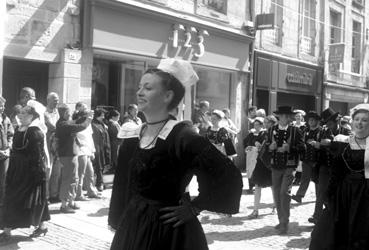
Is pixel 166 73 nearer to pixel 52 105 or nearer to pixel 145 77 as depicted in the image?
pixel 145 77

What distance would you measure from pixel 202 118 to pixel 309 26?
8778mm

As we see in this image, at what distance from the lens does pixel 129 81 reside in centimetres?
1152

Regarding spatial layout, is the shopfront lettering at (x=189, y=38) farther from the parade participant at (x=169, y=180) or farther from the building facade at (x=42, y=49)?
the parade participant at (x=169, y=180)

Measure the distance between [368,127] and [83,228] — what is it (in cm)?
380

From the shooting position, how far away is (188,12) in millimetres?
12344

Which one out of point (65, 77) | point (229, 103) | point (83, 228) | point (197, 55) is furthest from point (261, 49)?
point (83, 228)

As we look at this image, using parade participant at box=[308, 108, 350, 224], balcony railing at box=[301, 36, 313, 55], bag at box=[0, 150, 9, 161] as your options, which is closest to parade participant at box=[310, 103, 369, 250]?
parade participant at box=[308, 108, 350, 224]

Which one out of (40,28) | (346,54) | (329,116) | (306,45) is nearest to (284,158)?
(329,116)

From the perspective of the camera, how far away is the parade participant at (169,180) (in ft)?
8.52

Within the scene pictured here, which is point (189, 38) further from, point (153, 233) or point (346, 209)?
point (153, 233)

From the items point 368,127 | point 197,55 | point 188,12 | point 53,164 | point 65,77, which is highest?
point 188,12

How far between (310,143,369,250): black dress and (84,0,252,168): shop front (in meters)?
5.24

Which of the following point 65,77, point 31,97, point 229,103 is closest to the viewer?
point 31,97

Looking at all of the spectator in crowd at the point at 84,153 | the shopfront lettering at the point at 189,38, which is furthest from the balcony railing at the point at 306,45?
the spectator in crowd at the point at 84,153
